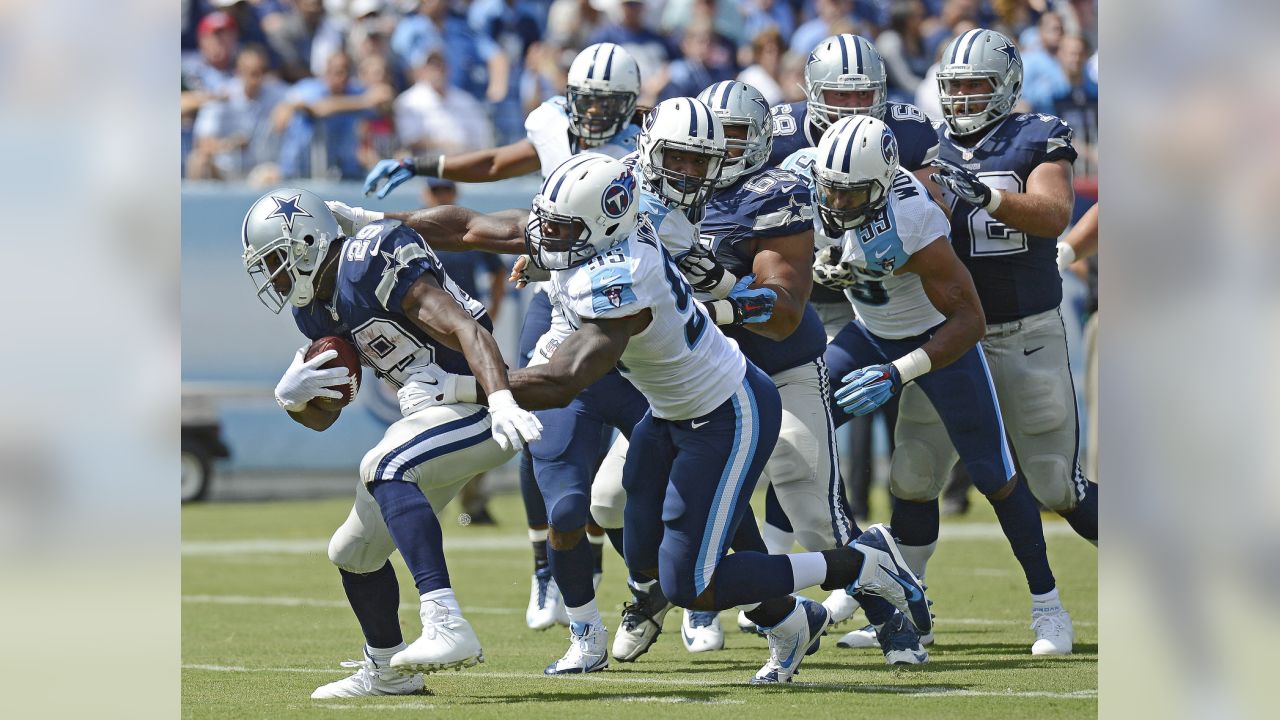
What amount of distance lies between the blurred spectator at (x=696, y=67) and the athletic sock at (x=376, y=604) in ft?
24.5

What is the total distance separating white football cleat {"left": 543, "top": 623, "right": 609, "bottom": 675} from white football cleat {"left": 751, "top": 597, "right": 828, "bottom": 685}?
542 mm

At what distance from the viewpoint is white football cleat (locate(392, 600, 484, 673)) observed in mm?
4105

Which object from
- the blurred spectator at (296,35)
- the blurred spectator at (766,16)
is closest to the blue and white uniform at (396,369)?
the blurred spectator at (296,35)

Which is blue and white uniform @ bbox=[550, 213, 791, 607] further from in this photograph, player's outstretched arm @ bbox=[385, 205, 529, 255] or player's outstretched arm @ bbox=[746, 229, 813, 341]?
player's outstretched arm @ bbox=[385, 205, 529, 255]

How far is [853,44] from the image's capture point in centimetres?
575

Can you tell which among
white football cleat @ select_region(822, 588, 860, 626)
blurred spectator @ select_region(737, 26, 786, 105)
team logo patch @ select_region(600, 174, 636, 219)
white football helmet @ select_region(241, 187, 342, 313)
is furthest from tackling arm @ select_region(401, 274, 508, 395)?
blurred spectator @ select_region(737, 26, 786, 105)

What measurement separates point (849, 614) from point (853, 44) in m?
2.13

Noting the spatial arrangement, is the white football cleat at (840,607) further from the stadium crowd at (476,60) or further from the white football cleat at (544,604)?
the stadium crowd at (476,60)

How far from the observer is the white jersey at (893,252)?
512cm

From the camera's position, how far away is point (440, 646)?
4109 mm

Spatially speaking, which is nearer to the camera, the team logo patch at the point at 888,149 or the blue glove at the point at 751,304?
the blue glove at the point at 751,304

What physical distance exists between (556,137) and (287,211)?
6.51 ft

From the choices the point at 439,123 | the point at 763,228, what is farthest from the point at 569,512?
the point at 439,123

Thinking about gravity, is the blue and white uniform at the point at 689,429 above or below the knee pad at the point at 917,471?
above
